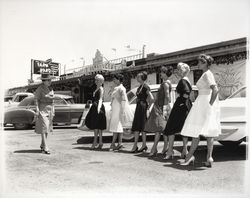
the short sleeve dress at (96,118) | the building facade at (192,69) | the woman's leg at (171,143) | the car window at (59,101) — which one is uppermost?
the building facade at (192,69)

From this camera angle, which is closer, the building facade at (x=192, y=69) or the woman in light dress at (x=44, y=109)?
the woman in light dress at (x=44, y=109)

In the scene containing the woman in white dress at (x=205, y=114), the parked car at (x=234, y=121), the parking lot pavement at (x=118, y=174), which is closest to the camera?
the parking lot pavement at (x=118, y=174)

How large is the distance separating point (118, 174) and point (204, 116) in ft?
5.60

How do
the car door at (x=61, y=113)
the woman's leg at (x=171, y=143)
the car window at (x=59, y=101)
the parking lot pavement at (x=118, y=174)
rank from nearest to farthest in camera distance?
the parking lot pavement at (x=118, y=174) → the woman's leg at (x=171, y=143) → the car door at (x=61, y=113) → the car window at (x=59, y=101)

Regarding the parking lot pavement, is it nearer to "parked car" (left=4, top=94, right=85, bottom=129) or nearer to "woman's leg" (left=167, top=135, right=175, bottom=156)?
"woman's leg" (left=167, top=135, right=175, bottom=156)

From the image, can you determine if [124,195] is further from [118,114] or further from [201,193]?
[118,114]

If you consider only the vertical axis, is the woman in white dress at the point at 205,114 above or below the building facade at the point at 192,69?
below

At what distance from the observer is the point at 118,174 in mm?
5027

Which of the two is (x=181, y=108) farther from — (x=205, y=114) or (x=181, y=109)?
(x=205, y=114)

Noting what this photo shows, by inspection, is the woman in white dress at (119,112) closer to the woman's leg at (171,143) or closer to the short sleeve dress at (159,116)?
the short sleeve dress at (159,116)

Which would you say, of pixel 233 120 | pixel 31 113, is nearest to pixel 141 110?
pixel 233 120

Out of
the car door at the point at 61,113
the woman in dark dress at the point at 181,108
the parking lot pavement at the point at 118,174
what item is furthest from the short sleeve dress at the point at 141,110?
the car door at the point at 61,113

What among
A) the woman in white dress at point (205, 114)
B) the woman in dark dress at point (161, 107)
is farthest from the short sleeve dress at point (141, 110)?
the woman in white dress at point (205, 114)

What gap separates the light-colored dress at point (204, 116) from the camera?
5.39 metres
